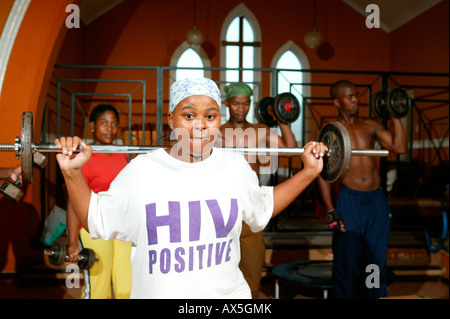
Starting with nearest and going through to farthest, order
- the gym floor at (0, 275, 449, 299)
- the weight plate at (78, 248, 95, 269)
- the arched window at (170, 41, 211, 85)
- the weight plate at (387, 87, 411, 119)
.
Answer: the weight plate at (78, 248, 95, 269) → the weight plate at (387, 87, 411, 119) → the gym floor at (0, 275, 449, 299) → the arched window at (170, 41, 211, 85)

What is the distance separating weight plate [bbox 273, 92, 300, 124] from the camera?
Result: 3178mm

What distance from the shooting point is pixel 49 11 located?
4086 mm

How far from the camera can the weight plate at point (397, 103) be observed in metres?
3.29

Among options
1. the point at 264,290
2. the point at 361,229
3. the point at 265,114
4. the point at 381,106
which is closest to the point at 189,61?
the point at 265,114

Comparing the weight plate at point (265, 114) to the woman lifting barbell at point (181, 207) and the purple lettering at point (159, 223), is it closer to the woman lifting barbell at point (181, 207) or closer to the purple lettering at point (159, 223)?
the woman lifting barbell at point (181, 207)

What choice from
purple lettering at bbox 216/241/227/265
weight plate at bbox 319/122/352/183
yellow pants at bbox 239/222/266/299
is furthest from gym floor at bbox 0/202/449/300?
purple lettering at bbox 216/241/227/265

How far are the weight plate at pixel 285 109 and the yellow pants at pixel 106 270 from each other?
4.71ft

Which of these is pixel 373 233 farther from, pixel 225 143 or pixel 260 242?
pixel 225 143

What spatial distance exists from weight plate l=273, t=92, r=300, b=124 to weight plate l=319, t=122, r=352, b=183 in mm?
1305

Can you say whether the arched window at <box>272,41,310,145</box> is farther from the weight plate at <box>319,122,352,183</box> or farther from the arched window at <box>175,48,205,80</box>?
the weight plate at <box>319,122,352,183</box>

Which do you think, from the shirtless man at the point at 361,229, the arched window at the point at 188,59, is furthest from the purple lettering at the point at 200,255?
the arched window at the point at 188,59

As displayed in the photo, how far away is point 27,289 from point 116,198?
11.0 ft
